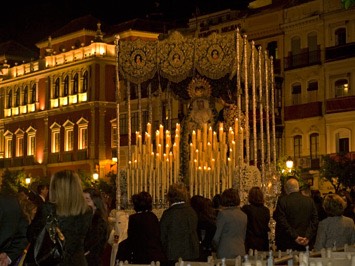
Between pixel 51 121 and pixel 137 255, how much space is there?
49.5 metres

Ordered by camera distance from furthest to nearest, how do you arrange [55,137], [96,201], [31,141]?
[31,141] < [55,137] < [96,201]

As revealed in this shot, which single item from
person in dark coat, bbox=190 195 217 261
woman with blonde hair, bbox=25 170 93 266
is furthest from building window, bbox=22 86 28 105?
woman with blonde hair, bbox=25 170 93 266

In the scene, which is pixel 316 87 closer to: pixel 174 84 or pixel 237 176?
pixel 174 84

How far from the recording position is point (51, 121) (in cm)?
5875

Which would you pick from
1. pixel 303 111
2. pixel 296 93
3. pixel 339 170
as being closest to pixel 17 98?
pixel 296 93

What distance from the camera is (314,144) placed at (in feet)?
138

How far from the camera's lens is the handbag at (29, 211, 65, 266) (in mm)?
6777

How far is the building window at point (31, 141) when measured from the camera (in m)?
60.1

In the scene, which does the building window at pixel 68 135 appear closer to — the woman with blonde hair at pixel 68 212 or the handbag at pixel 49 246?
the woman with blonde hair at pixel 68 212

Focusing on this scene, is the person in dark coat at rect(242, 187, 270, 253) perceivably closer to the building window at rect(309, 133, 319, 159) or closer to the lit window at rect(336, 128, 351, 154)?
the lit window at rect(336, 128, 351, 154)

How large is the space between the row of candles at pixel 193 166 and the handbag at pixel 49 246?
11.2m

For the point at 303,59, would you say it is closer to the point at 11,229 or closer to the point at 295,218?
the point at 295,218

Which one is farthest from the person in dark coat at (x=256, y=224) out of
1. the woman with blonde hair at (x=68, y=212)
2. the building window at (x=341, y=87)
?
the building window at (x=341, y=87)

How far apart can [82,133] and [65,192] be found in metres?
49.2
